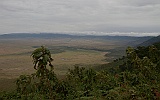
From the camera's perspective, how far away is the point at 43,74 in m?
15.0

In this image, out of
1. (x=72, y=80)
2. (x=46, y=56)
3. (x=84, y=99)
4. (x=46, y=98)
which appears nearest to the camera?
(x=46, y=56)

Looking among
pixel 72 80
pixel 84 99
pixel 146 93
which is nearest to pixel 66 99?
pixel 72 80

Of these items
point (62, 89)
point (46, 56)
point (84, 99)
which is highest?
point (46, 56)

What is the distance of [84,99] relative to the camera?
57.2ft

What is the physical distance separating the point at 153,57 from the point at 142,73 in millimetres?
11745

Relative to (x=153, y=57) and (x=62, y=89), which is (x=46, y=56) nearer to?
(x=62, y=89)

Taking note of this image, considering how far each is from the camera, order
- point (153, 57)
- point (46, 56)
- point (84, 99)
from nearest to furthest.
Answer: point (46, 56) < point (84, 99) < point (153, 57)

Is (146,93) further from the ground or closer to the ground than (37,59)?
closer to the ground

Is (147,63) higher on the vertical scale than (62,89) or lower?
higher

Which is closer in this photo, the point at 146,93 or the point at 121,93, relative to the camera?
the point at 121,93

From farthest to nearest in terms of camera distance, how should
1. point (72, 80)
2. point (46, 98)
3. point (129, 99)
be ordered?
point (72, 80), point (46, 98), point (129, 99)

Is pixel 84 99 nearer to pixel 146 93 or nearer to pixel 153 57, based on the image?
pixel 146 93

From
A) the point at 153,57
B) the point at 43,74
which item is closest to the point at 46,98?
the point at 43,74

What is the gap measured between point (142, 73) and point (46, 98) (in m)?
9.54
